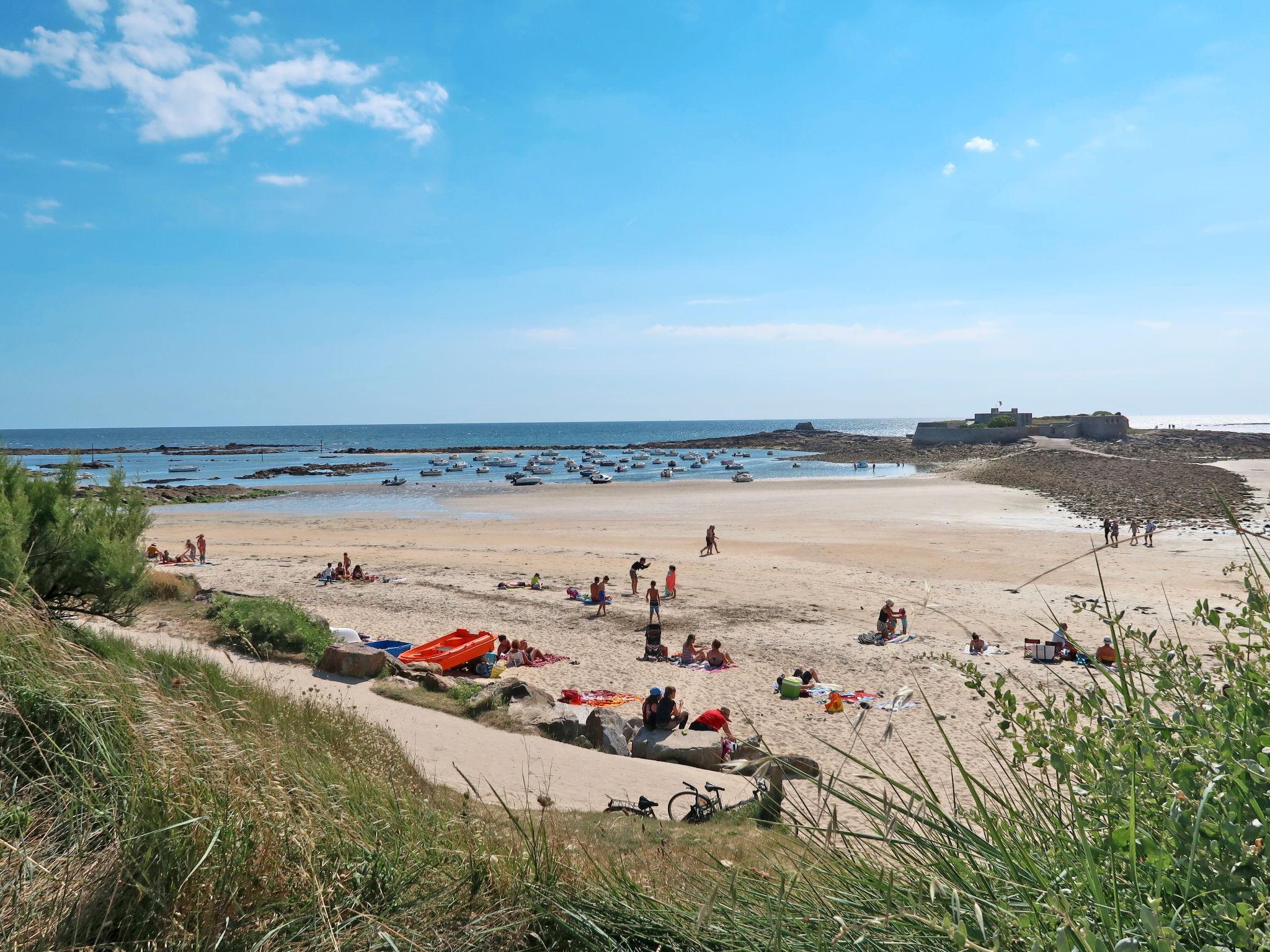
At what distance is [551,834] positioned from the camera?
422cm

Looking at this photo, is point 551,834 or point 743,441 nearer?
point 551,834

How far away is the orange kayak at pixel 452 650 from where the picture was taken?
527 inches

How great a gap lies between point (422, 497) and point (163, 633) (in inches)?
1614

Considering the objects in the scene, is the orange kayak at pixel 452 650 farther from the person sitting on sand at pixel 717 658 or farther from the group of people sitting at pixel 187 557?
the group of people sitting at pixel 187 557

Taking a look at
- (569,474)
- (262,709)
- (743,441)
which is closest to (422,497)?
(569,474)

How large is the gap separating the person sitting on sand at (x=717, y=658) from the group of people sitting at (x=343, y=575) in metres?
12.4

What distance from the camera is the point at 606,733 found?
9.70m

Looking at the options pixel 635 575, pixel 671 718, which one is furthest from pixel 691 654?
pixel 635 575

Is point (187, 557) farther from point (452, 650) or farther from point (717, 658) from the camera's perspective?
point (717, 658)

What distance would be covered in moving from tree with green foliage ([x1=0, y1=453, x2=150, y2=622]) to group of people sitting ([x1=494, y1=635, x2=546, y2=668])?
19.7ft

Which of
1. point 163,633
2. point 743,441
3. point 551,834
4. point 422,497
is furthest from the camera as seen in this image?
point 743,441

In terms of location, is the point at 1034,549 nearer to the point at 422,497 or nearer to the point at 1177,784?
the point at 1177,784

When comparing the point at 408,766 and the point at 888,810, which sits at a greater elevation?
the point at 888,810

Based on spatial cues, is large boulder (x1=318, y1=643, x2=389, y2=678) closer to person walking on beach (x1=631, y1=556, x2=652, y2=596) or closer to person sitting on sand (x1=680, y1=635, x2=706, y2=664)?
person sitting on sand (x1=680, y1=635, x2=706, y2=664)
